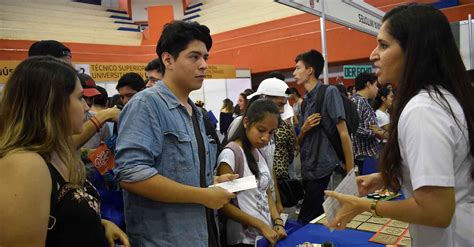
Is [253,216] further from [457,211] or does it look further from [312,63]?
[312,63]

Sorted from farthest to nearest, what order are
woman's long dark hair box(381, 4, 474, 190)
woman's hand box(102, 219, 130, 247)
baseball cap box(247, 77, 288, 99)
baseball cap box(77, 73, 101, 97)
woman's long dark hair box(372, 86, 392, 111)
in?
woman's long dark hair box(372, 86, 392, 111) < baseball cap box(247, 77, 288, 99) < baseball cap box(77, 73, 101, 97) < woman's hand box(102, 219, 130, 247) < woman's long dark hair box(381, 4, 474, 190)

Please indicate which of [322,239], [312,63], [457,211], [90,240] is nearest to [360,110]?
[312,63]

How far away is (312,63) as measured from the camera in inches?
120

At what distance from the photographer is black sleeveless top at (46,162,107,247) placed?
105 centimetres

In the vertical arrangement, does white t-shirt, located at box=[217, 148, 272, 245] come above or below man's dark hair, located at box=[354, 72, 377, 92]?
below

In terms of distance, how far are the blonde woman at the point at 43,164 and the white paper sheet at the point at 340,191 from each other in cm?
72

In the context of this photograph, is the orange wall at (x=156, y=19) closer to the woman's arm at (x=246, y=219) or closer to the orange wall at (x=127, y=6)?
the orange wall at (x=127, y=6)

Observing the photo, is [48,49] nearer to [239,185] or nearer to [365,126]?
[239,185]

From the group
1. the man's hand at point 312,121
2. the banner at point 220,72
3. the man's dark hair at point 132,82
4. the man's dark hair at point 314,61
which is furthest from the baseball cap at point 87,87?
the banner at point 220,72

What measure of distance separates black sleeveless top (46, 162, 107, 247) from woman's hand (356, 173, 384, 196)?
0.95m

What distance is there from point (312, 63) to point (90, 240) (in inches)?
92.7

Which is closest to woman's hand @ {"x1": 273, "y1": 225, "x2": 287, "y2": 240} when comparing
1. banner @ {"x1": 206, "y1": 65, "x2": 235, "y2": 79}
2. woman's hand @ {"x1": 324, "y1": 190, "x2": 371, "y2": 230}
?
woman's hand @ {"x1": 324, "y1": 190, "x2": 371, "y2": 230}

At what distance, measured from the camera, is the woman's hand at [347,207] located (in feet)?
3.77

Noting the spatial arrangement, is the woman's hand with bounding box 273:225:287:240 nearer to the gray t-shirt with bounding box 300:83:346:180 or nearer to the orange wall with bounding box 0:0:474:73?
the gray t-shirt with bounding box 300:83:346:180
